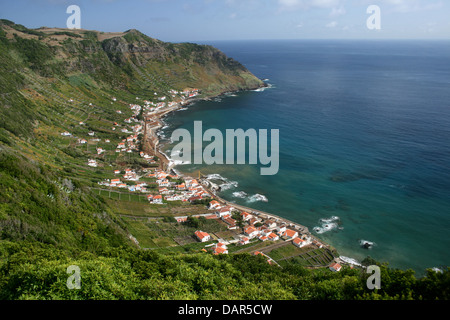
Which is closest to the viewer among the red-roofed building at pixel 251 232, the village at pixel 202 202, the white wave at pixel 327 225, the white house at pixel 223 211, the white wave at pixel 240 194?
the village at pixel 202 202

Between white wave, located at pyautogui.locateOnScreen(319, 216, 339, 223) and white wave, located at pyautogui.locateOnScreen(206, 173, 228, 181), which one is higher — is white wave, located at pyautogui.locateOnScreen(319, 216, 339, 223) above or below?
below

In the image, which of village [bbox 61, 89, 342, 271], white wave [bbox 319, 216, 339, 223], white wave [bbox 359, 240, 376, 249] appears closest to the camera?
white wave [bbox 359, 240, 376, 249]

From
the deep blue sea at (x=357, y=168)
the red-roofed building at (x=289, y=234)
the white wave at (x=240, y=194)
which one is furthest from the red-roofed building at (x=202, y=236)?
the white wave at (x=240, y=194)

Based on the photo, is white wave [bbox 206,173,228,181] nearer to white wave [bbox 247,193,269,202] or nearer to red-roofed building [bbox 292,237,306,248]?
white wave [bbox 247,193,269,202]

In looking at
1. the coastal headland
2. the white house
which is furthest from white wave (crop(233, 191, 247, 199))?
the white house

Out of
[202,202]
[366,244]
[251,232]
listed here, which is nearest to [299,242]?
[251,232]

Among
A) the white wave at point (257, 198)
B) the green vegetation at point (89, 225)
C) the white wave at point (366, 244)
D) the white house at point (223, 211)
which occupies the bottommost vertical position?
the white wave at point (366, 244)

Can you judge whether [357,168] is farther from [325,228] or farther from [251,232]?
[251,232]

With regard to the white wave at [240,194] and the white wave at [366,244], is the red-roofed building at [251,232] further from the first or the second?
the white wave at [366,244]
